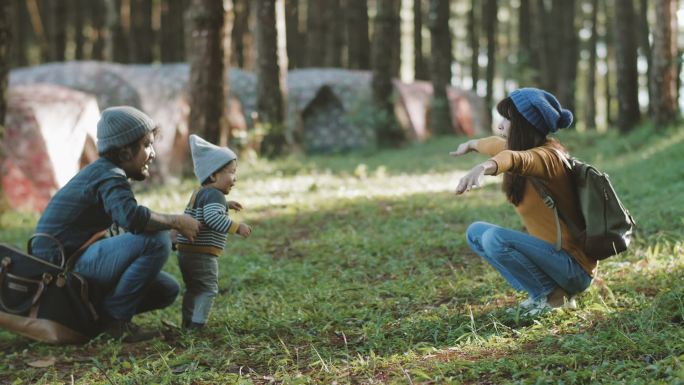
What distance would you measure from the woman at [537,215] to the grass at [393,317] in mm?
193

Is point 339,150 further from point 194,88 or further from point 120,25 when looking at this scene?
point 120,25

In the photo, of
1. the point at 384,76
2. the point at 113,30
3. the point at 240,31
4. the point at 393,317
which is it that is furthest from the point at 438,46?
the point at 393,317

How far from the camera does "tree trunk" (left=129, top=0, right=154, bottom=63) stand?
90.9 ft

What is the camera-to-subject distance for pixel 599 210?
4.00 metres

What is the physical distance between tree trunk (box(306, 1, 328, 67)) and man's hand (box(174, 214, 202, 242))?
20886 mm

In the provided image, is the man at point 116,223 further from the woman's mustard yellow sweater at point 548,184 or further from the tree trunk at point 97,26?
the tree trunk at point 97,26

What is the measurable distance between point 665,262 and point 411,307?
5.76 ft

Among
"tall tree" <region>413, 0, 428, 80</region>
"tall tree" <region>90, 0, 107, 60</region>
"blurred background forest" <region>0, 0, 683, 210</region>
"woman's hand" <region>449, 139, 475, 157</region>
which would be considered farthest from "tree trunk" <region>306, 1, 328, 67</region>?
"woman's hand" <region>449, 139, 475, 157</region>

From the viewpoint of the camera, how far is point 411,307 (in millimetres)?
4844

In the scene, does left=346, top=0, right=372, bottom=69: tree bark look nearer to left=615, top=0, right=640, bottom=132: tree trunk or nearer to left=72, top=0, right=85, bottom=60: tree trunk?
left=615, top=0, right=640, bottom=132: tree trunk

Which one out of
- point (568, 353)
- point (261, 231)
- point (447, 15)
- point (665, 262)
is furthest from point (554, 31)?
point (568, 353)

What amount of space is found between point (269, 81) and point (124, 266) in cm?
1034

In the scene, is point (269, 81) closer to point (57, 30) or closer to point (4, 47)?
point (4, 47)

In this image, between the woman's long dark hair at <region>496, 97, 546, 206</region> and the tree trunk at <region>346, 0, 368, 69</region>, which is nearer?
the woman's long dark hair at <region>496, 97, 546, 206</region>
